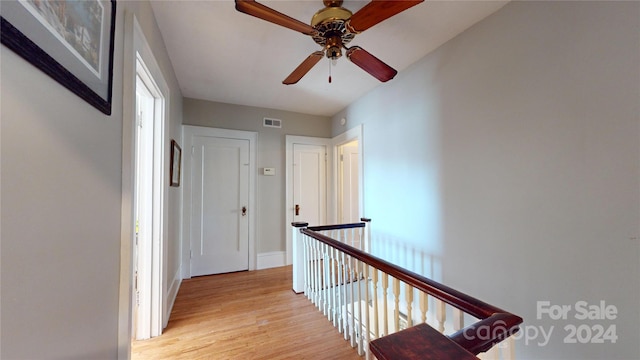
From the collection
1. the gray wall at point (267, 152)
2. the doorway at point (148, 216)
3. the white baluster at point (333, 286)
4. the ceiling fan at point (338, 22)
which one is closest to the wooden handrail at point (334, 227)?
the white baluster at point (333, 286)

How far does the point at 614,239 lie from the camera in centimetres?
126

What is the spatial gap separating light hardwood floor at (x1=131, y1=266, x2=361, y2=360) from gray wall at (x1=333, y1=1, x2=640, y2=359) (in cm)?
118

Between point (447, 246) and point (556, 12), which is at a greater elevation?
point (556, 12)

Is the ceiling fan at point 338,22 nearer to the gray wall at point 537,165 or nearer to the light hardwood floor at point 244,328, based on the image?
the gray wall at point 537,165

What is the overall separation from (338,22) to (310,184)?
2.79 m

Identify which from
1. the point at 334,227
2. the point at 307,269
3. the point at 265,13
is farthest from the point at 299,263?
the point at 265,13

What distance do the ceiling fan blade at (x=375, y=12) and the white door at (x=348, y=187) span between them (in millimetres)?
2687

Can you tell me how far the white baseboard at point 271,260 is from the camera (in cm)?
373

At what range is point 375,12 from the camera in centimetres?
135

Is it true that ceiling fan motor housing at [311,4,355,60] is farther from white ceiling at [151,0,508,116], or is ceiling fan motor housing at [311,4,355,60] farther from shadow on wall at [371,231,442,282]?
shadow on wall at [371,231,442,282]

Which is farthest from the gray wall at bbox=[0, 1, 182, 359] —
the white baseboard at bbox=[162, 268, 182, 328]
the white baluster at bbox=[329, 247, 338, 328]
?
the white baluster at bbox=[329, 247, 338, 328]

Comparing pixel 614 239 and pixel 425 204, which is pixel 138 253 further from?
pixel 614 239

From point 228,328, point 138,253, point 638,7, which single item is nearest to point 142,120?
point 138,253

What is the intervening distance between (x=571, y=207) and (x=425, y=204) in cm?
107
